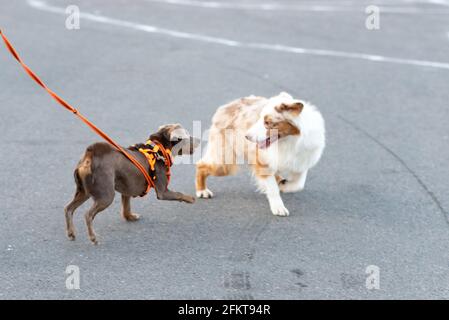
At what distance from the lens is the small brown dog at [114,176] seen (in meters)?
5.89

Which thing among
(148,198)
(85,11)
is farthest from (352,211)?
(85,11)

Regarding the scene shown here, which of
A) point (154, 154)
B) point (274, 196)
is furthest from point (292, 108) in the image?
point (154, 154)

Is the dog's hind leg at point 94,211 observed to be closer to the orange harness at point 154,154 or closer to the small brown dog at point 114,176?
the small brown dog at point 114,176

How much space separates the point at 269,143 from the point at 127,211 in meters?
1.37

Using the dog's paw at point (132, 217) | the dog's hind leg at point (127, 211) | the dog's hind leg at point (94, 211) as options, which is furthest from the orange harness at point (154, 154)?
the dog's hind leg at point (94, 211)

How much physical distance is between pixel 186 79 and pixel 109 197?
5.14m

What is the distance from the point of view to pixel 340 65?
11.6 meters

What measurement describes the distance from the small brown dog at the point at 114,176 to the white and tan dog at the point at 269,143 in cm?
59

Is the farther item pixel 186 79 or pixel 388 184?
pixel 186 79

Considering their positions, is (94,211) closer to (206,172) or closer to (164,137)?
(164,137)

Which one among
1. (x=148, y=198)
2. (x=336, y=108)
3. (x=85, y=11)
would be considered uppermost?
(x=85, y=11)

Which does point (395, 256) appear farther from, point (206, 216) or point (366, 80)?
point (366, 80)

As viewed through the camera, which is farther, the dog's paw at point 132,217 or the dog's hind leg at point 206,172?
the dog's hind leg at point 206,172
